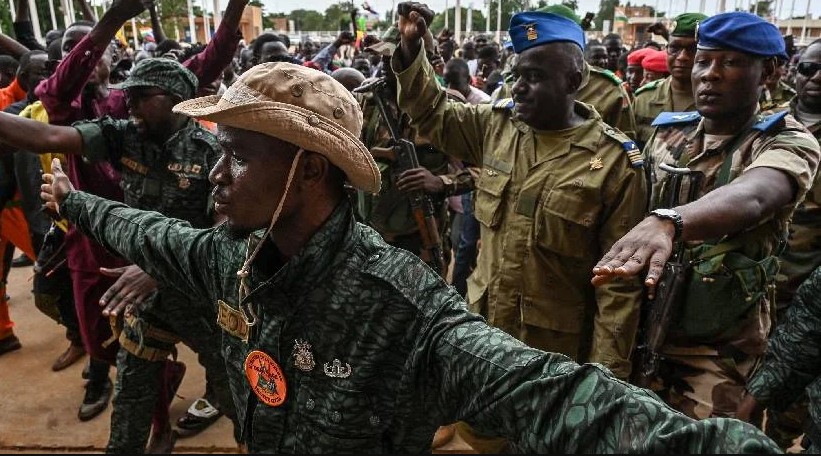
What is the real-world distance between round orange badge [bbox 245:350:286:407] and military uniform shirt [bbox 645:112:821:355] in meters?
1.75

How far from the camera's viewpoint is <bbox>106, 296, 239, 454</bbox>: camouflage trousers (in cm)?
283

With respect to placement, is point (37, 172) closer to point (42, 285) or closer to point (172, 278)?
point (42, 285)

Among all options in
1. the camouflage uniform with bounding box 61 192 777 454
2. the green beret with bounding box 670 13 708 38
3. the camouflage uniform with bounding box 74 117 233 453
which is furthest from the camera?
the green beret with bounding box 670 13 708 38

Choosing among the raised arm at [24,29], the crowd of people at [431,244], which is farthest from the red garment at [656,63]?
the raised arm at [24,29]

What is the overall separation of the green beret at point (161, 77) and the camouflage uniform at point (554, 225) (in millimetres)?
1141

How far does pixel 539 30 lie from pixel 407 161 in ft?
4.56

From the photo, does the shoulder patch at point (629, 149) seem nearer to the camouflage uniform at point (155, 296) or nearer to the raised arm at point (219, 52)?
the camouflage uniform at point (155, 296)

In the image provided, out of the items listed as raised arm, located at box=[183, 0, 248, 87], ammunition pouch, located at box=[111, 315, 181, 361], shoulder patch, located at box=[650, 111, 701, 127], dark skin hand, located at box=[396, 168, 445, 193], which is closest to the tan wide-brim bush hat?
ammunition pouch, located at box=[111, 315, 181, 361]

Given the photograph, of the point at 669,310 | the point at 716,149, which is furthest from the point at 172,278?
the point at 716,149

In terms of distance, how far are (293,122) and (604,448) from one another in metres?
1.03

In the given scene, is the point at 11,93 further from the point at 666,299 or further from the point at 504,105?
the point at 666,299

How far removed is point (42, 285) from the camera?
383 centimetres

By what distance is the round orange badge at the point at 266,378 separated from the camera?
166 cm

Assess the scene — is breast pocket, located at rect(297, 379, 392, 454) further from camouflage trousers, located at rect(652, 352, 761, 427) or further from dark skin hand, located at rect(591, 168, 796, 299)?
camouflage trousers, located at rect(652, 352, 761, 427)
